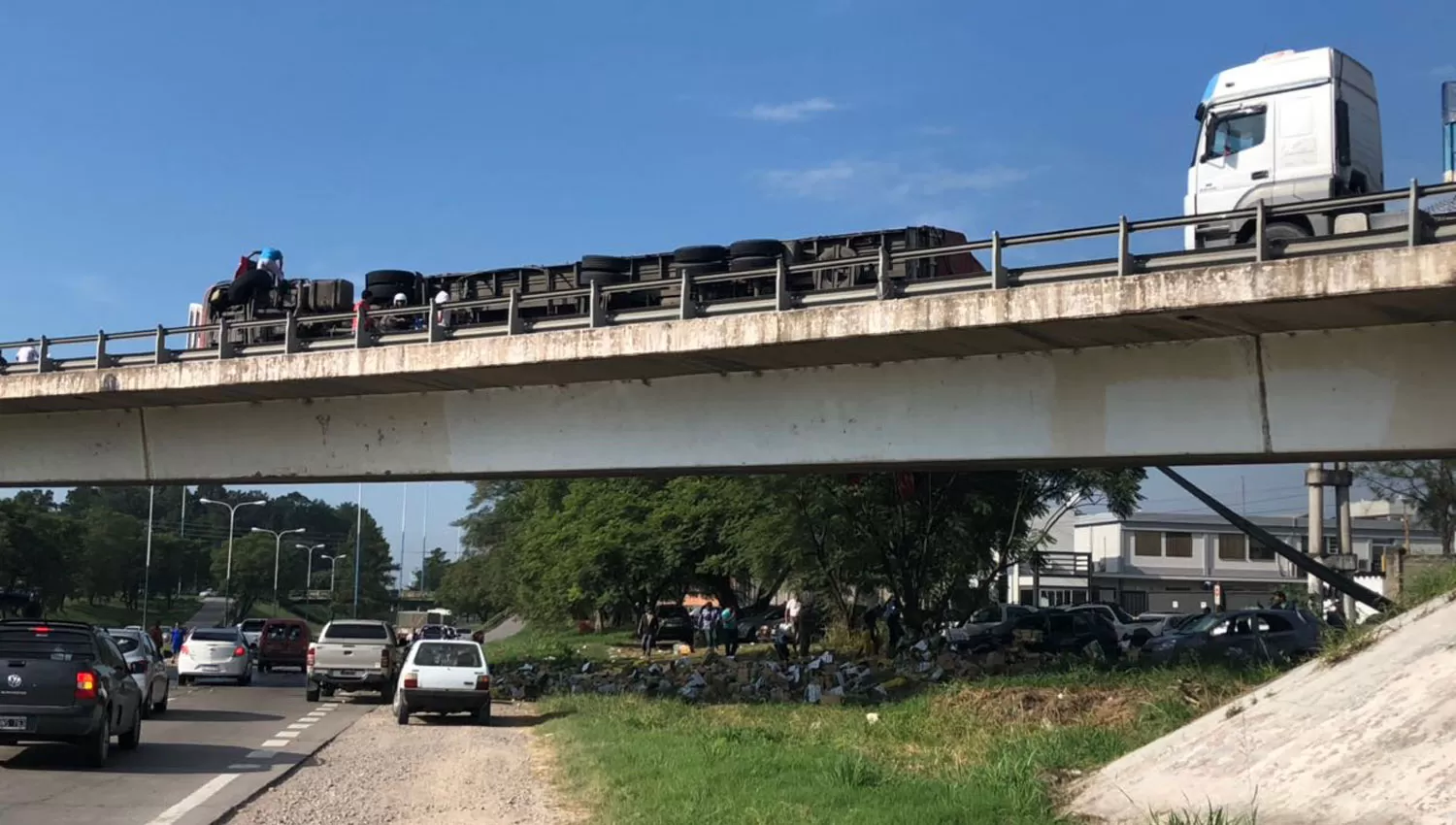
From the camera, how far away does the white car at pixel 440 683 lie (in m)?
21.8

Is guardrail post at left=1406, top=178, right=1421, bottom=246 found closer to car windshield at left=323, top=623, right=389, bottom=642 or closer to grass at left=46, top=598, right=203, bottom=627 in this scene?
car windshield at left=323, top=623, right=389, bottom=642

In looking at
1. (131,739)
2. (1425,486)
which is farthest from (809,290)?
(1425,486)

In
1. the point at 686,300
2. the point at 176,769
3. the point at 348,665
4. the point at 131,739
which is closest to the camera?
the point at 176,769

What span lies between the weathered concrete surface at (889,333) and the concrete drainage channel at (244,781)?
6.56m

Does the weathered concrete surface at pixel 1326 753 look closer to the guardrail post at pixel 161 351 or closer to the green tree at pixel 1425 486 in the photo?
the guardrail post at pixel 161 351

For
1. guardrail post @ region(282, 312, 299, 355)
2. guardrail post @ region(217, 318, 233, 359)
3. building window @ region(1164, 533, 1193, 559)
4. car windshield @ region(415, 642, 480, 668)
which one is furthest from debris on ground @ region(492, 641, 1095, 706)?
building window @ region(1164, 533, 1193, 559)

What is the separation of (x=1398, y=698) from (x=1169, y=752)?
172 centimetres

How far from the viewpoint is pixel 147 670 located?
2120cm

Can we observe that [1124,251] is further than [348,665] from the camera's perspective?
No

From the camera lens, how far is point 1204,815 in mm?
8953

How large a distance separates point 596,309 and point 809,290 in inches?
137

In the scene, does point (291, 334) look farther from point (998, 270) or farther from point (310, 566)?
point (310, 566)

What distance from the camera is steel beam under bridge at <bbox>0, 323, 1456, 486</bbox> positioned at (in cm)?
1662

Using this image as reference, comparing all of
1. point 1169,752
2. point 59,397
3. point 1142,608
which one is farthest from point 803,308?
point 1142,608
